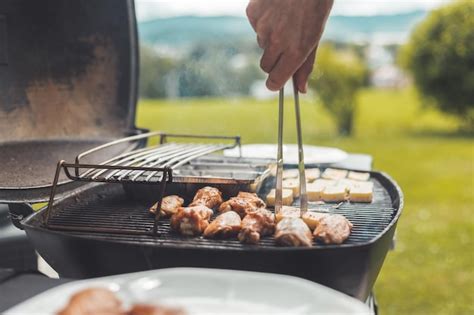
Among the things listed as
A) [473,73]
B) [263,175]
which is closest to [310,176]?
[263,175]

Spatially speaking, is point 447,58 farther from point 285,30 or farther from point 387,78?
point 285,30

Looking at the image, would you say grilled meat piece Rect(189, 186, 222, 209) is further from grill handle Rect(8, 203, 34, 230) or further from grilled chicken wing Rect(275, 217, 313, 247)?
grill handle Rect(8, 203, 34, 230)

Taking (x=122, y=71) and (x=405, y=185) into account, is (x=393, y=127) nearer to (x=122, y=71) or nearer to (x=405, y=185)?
(x=405, y=185)

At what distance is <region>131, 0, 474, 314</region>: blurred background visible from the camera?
8.44 m

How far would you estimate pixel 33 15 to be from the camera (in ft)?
8.96

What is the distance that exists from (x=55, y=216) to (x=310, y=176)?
3.45 ft

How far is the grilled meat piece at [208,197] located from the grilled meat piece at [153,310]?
2.62 feet

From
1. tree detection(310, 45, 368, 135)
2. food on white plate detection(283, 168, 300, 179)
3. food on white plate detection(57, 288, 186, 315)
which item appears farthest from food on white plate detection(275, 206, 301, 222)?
tree detection(310, 45, 368, 135)

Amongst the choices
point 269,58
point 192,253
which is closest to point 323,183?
point 269,58

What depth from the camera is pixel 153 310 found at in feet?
3.67

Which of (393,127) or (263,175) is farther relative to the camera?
(393,127)

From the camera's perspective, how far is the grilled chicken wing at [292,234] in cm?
155

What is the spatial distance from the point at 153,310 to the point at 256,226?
0.58 meters

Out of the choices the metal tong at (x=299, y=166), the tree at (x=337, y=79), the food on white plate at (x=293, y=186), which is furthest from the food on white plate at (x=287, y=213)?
the tree at (x=337, y=79)
